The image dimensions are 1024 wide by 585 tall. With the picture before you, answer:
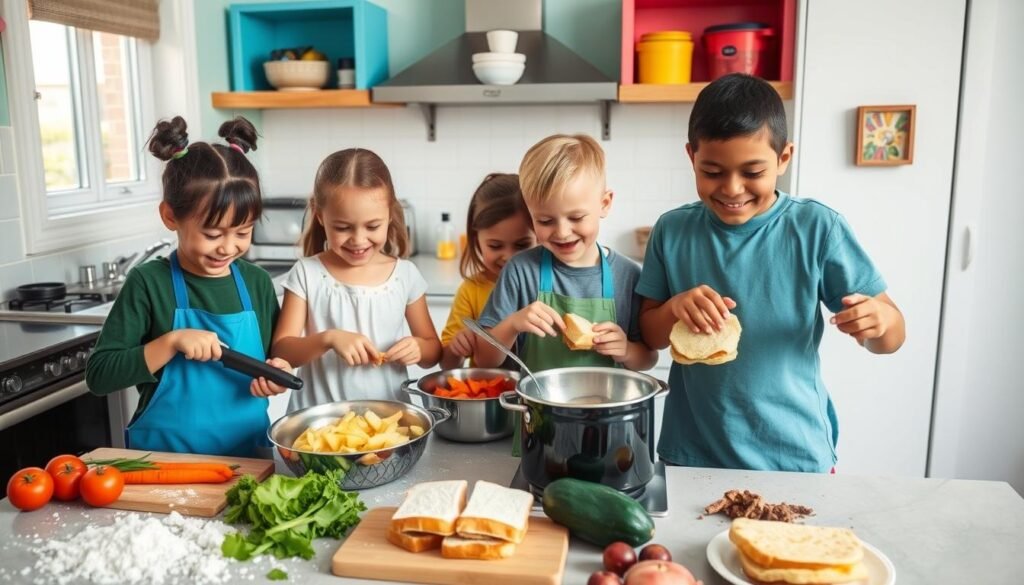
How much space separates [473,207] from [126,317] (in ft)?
2.70

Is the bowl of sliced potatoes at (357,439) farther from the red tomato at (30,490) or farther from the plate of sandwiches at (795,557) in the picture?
the plate of sandwiches at (795,557)

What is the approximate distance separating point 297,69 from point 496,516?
9.36 ft

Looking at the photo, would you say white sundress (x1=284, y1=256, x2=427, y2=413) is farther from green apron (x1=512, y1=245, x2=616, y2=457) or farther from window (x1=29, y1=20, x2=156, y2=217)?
window (x1=29, y1=20, x2=156, y2=217)

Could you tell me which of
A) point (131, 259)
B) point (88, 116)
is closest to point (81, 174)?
point (88, 116)

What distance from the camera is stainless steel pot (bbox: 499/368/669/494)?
1341 mm

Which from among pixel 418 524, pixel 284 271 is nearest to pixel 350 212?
pixel 418 524

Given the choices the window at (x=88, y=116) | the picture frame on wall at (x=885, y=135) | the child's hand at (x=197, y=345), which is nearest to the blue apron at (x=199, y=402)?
the child's hand at (x=197, y=345)

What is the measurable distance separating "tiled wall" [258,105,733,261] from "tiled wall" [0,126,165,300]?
1.27m

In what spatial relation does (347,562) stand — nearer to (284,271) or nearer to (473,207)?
(473,207)

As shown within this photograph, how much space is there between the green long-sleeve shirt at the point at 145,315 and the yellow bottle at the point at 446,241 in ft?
6.71

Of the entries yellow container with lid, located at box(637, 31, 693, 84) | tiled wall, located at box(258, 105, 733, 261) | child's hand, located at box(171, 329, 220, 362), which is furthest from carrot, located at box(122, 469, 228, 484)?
tiled wall, located at box(258, 105, 733, 261)

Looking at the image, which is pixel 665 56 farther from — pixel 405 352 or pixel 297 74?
pixel 405 352

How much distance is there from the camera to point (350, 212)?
180cm

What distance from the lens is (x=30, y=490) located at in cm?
142
